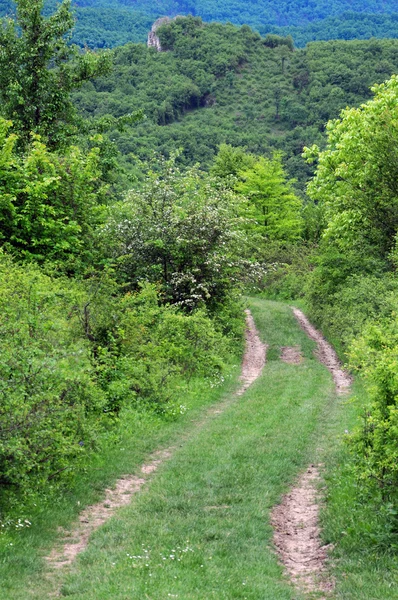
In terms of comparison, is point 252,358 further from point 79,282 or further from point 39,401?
point 39,401

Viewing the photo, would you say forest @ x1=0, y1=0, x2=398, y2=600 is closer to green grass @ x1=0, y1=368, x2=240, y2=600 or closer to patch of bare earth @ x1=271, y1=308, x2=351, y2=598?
green grass @ x1=0, y1=368, x2=240, y2=600

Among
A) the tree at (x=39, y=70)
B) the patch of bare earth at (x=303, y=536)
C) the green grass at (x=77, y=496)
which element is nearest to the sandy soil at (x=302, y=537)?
the patch of bare earth at (x=303, y=536)

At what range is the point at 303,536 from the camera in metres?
8.91

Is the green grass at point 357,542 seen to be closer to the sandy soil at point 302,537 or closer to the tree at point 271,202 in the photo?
the sandy soil at point 302,537

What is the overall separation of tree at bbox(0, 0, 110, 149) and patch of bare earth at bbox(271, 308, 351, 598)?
63.8 ft

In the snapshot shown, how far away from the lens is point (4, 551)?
773 cm

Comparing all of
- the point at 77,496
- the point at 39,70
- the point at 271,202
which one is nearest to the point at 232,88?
the point at 271,202

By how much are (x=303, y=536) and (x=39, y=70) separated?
22938 millimetres

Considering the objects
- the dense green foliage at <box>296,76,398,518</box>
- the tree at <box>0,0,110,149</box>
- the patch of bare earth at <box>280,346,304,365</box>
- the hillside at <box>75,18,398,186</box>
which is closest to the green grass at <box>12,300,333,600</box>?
the dense green foliage at <box>296,76,398,518</box>

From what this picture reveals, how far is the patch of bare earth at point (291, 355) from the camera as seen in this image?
25.1m

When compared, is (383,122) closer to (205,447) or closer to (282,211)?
(205,447)

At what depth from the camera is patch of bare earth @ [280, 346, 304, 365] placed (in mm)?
25141

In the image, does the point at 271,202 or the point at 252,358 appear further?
the point at 271,202

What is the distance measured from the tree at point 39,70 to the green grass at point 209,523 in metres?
16.5
